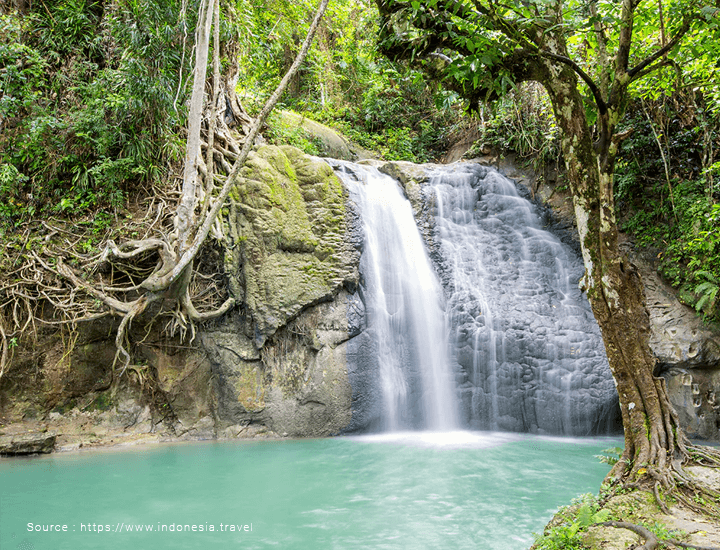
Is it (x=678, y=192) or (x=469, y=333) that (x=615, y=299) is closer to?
(x=469, y=333)

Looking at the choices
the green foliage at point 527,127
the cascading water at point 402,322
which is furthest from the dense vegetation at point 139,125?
the cascading water at point 402,322

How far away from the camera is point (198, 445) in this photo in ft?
23.0

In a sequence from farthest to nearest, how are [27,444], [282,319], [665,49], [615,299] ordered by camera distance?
[282,319] → [27,444] → [615,299] → [665,49]

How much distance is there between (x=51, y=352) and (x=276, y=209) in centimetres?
405

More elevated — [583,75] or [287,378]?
[583,75]

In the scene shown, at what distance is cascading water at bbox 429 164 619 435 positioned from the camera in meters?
7.73

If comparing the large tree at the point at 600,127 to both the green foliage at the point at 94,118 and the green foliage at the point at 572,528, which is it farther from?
the green foliage at the point at 94,118

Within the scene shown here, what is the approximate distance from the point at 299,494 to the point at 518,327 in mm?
4999

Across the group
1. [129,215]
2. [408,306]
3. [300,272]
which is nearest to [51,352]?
[129,215]

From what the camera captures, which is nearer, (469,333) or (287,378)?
(287,378)

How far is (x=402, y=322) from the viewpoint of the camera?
8422 millimetres

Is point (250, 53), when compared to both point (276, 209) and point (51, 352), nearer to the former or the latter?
point (276, 209)

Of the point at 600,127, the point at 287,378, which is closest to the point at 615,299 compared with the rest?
the point at 600,127

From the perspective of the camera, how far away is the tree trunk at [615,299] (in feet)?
11.9
